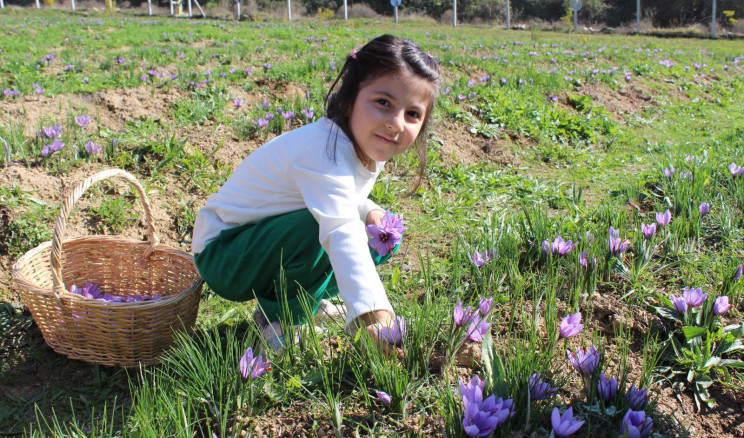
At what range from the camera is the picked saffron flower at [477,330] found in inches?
66.0

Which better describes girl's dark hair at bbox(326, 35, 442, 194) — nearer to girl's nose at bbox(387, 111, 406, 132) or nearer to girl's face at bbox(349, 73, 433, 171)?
girl's face at bbox(349, 73, 433, 171)

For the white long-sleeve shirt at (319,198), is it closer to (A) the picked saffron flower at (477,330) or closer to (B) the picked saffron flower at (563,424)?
(A) the picked saffron flower at (477,330)

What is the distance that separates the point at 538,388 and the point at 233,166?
271 centimetres

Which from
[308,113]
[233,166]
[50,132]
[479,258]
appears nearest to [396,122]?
[479,258]

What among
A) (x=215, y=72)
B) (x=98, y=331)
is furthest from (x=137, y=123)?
(x=98, y=331)

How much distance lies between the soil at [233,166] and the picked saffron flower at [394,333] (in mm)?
215

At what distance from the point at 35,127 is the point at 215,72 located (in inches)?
75.3

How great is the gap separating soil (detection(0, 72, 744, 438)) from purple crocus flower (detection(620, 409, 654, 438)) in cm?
19

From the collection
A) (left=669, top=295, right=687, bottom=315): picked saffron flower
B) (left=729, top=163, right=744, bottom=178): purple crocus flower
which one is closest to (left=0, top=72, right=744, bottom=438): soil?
(left=669, top=295, right=687, bottom=315): picked saffron flower

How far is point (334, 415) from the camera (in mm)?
1513

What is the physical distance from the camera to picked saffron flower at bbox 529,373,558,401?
1.46 meters

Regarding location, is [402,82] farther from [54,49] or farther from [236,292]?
[54,49]

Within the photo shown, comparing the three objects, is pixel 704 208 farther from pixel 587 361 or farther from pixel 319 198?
pixel 319 198

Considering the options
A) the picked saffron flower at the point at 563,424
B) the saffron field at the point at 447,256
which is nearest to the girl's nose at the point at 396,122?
the saffron field at the point at 447,256
